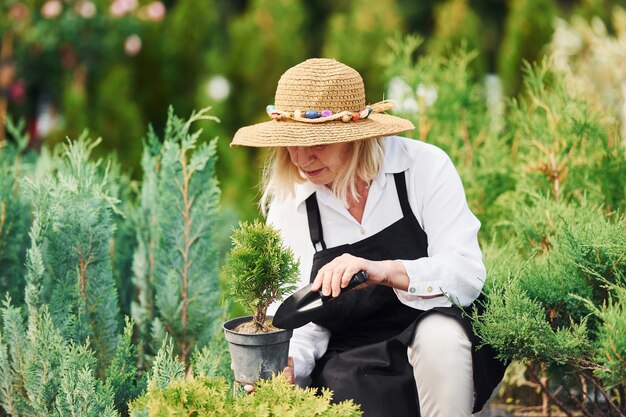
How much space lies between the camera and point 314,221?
9.89 ft

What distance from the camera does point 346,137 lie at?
279 centimetres

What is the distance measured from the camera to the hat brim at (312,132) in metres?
2.77

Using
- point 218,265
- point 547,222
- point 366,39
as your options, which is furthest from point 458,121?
point 366,39

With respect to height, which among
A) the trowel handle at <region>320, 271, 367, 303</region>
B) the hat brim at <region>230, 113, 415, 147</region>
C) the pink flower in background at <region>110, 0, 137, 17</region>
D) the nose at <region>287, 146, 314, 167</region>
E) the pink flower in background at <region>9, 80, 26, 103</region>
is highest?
the pink flower in background at <region>110, 0, 137, 17</region>

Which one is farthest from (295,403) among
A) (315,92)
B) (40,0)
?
(40,0)

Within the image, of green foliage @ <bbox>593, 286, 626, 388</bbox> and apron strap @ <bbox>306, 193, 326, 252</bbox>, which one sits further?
apron strap @ <bbox>306, 193, 326, 252</bbox>

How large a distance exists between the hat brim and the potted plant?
1.18 ft

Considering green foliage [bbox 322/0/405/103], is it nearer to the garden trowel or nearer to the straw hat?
the straw hat

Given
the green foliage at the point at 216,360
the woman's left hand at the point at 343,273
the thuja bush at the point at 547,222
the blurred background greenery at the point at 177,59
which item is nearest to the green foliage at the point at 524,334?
the thuja bush at the point at 547,222

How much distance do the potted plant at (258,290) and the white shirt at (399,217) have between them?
331 mm

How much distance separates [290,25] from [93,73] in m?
2.89

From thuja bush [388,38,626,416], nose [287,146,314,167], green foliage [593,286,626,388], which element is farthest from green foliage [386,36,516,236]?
green foliage [593,286,626,388]

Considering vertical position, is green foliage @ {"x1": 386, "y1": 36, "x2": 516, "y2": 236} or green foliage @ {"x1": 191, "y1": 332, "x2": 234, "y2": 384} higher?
green foliage @ {"x1": 386, "y1": 36, "x2": 516, "y2": 236}

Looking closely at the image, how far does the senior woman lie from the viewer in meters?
2.70
